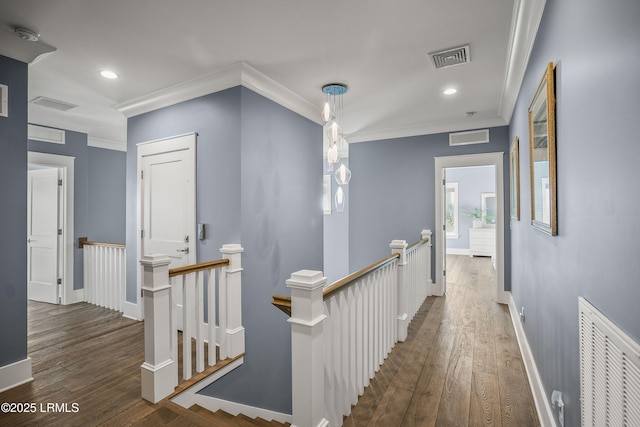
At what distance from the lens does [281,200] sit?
365 centimetres

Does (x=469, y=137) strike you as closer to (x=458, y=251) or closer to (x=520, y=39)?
(x=520, y=39)

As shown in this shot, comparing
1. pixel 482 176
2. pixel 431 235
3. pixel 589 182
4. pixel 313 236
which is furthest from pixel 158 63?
pixel 482 176

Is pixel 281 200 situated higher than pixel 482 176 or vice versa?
pixel 482 176

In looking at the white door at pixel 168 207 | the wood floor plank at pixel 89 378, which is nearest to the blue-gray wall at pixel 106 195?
the wood floor plank at pixel 89 378

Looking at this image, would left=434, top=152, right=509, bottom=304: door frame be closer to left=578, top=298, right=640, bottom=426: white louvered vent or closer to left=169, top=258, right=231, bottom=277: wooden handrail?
left=169, top=258, right=231, bottom=277: wooden handrail

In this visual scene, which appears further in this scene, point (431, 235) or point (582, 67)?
point (431, 235)

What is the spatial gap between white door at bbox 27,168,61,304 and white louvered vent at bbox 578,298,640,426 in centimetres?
598

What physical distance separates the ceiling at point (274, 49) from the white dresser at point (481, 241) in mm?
5834

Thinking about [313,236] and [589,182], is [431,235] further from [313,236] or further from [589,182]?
[589,182]

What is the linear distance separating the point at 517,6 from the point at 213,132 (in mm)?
2735

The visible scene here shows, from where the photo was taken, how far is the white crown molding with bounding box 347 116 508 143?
185 inches

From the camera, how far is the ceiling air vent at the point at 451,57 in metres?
2.72

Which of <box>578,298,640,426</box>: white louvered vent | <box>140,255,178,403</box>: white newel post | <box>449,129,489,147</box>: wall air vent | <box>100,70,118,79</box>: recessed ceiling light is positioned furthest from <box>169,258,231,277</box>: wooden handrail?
<box>449,129,489,147</box>: wall air vent

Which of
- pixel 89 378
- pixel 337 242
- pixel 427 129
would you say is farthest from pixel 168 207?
pixel 427 129
